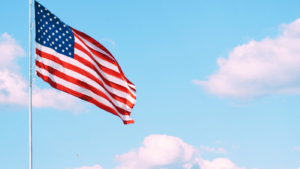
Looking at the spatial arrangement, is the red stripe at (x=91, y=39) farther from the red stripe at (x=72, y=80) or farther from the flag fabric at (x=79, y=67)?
the red stripe at (x=72, y=80)

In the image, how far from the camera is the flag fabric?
106ft

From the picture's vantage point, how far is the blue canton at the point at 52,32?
32719 mm

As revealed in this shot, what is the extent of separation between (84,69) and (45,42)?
10.9 ft

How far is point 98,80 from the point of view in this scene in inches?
1369

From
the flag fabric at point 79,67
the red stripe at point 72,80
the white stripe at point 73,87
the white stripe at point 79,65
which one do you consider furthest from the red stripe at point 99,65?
the white stripe at point 73,87

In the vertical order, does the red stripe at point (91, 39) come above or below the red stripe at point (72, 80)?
above

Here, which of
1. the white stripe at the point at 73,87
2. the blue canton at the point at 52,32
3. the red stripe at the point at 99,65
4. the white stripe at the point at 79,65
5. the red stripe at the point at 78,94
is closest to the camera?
the red stripe at the point at 78,94

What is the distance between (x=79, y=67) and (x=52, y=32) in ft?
9.94

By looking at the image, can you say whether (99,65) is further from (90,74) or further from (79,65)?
(79,65)

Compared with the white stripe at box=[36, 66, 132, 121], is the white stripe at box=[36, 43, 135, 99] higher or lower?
higher

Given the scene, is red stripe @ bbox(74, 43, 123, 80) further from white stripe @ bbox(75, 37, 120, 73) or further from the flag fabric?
white stripe @ bbox(75, 37, 120, 73)

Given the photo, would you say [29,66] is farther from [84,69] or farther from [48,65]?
[84,69]

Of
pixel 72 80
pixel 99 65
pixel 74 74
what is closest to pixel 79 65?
pixel 74 74

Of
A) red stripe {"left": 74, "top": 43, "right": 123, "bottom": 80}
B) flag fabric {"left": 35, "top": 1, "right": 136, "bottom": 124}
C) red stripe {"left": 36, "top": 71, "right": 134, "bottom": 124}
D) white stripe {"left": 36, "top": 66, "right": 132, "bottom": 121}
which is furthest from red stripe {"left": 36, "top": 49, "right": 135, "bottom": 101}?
red stripe {"left": 36, "top": 71, "right": 134, "bottom": 124}
